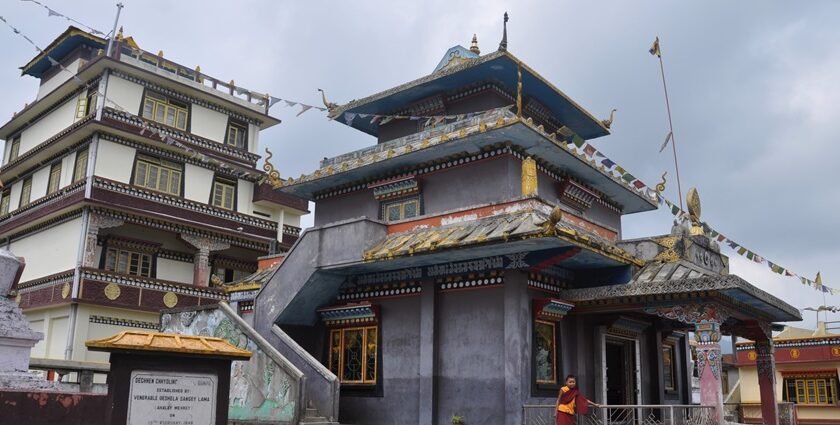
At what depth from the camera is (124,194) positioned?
91.4 ft

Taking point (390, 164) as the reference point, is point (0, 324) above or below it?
below

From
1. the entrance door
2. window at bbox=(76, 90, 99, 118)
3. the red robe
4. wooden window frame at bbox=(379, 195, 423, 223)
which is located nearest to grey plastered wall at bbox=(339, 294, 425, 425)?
wooden window frame at bbox=(379, 195, 423, 223)

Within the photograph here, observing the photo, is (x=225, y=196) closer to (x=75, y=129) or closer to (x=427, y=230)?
(x=75, y=129)

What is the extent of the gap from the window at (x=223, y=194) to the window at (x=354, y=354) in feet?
48.7

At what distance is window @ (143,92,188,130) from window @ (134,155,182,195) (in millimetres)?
1756

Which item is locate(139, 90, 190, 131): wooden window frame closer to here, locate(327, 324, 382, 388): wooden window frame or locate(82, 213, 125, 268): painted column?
locate(82, 213, 125, 268): painted column

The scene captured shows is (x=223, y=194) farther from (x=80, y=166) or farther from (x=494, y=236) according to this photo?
(x=494, y=236)

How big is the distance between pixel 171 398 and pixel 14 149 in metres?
31.2

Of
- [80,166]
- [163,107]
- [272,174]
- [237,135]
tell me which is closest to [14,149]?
Answer: [80,166]

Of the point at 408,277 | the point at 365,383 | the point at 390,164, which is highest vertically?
the point at 390,164

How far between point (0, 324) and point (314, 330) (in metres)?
11.1

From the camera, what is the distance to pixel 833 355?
2739 centimetres

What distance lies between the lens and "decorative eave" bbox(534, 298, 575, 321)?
1554 cm

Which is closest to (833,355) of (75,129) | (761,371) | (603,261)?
(761,371)
